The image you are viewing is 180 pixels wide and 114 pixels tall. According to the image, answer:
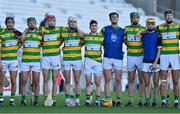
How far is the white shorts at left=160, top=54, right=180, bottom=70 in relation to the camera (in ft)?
42.5

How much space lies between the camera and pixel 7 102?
14031 millimetres

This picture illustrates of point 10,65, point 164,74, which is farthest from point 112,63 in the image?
point 10,65

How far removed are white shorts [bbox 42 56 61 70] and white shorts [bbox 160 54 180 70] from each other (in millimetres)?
2077

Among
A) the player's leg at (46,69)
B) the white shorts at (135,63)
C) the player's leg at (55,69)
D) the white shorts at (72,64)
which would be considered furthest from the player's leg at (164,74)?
the player's leg at (46,69)

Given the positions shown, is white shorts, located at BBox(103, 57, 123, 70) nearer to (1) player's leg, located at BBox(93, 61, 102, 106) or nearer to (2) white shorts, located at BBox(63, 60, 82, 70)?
(1) player's leg, located at BBox(93, 61, 102, 106)

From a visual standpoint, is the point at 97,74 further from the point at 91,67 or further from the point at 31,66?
the point at 31,66

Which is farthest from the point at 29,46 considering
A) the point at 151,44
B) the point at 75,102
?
the point at 151,44

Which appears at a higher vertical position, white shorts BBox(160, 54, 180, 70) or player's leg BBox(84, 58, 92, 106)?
white shorts BBox(160, 54, 180, 70)

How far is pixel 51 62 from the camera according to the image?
13289 mm

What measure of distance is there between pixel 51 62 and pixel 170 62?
2365mm

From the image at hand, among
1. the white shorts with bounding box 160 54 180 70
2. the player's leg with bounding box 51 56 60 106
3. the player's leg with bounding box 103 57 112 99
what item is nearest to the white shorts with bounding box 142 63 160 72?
the white shorts with bounding box 160 54 180 70

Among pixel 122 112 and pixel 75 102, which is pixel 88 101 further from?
pixel 122 112

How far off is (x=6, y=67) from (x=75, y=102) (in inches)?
61.1

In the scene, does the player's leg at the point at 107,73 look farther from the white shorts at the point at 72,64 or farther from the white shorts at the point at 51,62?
the white shorts at the point at 51,62
